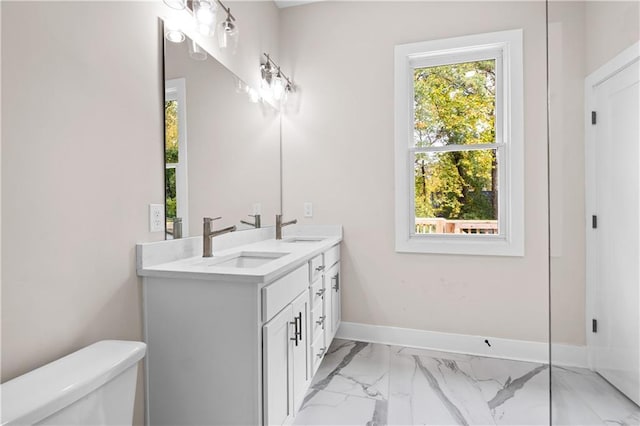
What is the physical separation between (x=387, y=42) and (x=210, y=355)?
2.45 metres

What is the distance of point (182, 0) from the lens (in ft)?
4.98

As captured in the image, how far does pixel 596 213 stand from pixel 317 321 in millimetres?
1403

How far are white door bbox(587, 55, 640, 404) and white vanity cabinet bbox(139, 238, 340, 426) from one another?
112 cm

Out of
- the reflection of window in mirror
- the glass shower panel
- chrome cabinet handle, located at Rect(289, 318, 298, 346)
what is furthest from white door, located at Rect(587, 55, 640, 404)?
the reflection of window in mirror

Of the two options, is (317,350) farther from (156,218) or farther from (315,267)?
(156,218)

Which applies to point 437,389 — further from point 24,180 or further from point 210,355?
point 24,180

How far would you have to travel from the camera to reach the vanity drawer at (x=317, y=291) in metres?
1.83

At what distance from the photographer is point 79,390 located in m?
0.83

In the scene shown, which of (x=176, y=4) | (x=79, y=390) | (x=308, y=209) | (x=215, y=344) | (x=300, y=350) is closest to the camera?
(x=79, y=390)

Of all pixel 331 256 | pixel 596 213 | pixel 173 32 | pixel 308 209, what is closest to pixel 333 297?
pixel 331 256

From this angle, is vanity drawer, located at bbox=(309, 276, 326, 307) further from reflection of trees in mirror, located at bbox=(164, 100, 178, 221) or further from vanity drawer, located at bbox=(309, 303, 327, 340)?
reflection of trees in mirror, located at bbox=(164, 100, 178, 221)

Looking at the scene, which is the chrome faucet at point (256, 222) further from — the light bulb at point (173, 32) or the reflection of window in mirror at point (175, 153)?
the light bulb at point (173, 32)

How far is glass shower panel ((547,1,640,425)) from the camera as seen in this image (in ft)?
3.35

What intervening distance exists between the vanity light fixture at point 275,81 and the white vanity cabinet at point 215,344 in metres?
1.60
